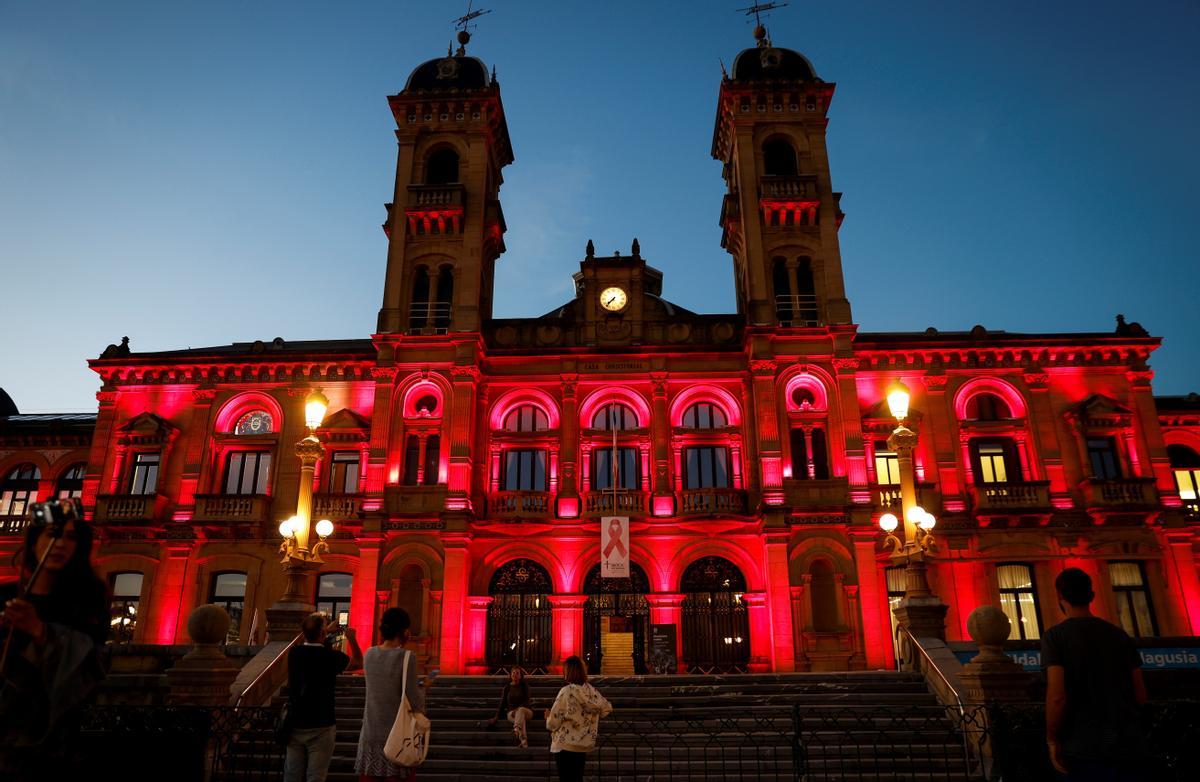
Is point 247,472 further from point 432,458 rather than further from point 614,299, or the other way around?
point 614,299

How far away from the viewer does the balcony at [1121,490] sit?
2902 cm

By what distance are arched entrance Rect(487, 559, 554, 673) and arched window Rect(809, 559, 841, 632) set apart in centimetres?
934

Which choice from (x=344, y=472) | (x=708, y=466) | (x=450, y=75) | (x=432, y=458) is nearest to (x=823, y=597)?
(x=708, y=466)

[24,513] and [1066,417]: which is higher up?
[1066,417]

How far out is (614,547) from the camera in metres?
27.9

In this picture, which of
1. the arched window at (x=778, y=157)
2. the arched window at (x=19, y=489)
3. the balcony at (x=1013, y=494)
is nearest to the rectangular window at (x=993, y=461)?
the balcony at (x=1013, y=494)

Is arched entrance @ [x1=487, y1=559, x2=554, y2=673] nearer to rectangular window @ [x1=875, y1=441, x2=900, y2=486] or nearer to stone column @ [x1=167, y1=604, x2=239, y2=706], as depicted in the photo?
rectangular window @ [x1=875, y1=441, x2=900, y2=486]

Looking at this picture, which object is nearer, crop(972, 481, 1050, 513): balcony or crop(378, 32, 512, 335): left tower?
crop(972, 481, 1050, 513): balcony

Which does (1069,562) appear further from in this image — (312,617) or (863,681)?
(312,617)

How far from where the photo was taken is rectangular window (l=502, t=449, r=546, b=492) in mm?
30828

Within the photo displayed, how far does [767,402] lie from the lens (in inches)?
1168

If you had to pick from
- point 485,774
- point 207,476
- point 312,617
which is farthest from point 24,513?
point 312,617

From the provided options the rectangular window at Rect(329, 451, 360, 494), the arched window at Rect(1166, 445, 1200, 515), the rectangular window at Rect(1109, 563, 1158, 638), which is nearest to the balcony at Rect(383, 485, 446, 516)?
the rectangular window at Rect(329, 451, 360, 494)

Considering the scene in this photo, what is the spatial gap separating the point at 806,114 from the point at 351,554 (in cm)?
2620
